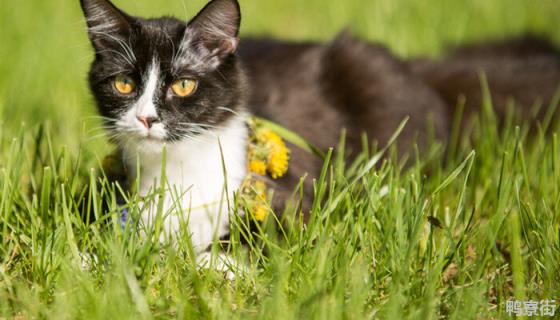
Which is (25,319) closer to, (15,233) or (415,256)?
(15,233)

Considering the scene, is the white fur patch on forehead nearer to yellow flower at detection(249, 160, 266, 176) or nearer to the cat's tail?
yellow flower at detection(249, 160, 266, 176)

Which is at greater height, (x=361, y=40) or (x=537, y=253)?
(x=361, y=40)

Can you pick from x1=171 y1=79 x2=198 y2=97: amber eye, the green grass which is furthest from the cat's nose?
the green grass

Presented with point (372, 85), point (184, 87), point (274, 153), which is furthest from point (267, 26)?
point (184, 87)

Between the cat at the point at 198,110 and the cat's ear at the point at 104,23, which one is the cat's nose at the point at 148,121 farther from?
the cat's ear at the point at 104,23

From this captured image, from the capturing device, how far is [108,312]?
1.43 meters

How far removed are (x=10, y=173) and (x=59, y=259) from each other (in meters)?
0.47

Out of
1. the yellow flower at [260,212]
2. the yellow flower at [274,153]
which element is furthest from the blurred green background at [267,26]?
the yellow flower at [260,212]

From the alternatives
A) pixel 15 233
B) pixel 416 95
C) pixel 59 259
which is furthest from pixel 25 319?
pixel 416 95

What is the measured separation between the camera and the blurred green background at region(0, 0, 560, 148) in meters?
3.49

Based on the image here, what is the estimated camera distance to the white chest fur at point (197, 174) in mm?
1995

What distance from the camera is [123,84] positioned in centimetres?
197

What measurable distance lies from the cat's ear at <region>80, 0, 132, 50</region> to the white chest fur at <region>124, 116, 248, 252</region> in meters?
0.35

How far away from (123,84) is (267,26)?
3196 mm
